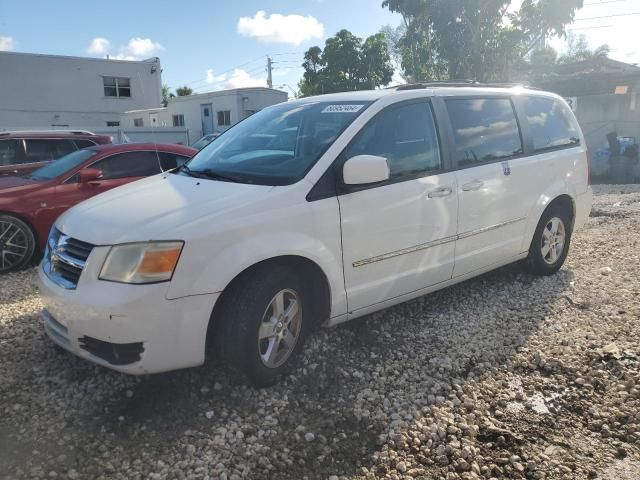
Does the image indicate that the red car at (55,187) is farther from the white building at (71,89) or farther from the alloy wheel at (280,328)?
the white building at (71,89)

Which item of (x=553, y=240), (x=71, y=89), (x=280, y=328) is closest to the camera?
(x=280, y=328)

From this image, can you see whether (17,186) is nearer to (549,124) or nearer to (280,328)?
(280,328)

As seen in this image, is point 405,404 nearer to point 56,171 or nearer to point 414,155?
point 414,155

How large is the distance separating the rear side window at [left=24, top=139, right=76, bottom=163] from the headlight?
6.47 meters

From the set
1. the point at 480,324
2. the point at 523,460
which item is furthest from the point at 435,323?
the point at 523,460

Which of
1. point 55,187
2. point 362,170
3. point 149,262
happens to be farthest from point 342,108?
point 55,187

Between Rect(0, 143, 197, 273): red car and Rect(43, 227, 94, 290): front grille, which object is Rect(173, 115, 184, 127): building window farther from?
Rect(43, 227, 94, 290): front grille

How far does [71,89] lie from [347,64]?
58.8ft

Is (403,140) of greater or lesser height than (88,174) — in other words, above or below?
above

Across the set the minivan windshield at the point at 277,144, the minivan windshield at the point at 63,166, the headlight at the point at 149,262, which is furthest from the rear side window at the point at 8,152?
the headlight at the point at 149,262

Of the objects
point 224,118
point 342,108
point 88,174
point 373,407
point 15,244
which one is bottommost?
point 373,407

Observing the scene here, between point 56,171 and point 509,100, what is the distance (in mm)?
5390

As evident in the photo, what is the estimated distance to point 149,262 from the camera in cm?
274

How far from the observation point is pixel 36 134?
8320mm
